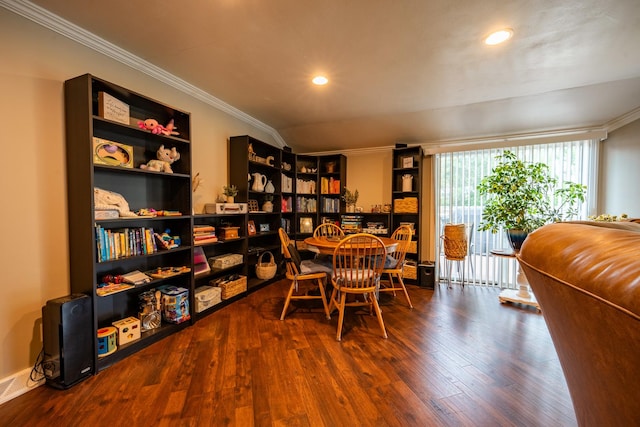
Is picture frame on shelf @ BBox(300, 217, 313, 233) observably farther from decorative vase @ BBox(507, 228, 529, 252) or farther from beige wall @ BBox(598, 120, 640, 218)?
beige wall @ BBox(598, 120, 640, 218)

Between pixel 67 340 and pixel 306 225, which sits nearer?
pixel 67 340

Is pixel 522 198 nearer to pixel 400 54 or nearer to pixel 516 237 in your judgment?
pixel 516 237

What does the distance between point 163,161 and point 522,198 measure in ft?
13.0

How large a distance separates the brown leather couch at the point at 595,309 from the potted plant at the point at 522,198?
240 centimetres

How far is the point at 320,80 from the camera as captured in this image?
2.64m

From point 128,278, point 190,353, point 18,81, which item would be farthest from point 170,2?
point 190,353

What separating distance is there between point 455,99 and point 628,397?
10.6 ft

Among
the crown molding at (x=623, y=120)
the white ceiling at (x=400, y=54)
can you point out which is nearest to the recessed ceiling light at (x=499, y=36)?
the white ceiling at (x=400, y=54)

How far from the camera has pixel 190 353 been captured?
201cm

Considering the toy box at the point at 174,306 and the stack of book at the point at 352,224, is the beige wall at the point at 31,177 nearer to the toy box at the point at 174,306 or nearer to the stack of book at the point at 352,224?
the toy box at the point at 174,306

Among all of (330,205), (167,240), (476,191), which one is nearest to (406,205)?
(476,191)

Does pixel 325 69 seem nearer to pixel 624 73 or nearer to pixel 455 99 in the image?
pixel 455 99

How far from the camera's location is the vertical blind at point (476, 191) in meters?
3.39

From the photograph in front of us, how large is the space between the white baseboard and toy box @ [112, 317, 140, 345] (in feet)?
1.43
